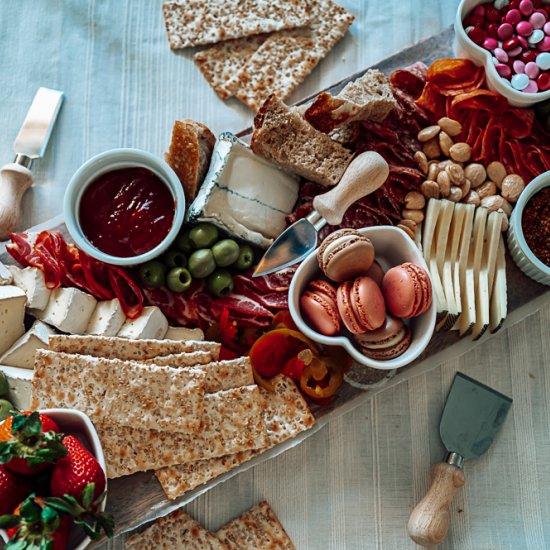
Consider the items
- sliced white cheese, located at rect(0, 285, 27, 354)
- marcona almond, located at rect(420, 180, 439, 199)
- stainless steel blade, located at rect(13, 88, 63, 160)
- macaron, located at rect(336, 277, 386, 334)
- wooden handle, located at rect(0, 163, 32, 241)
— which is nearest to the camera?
macaron, located at rect(336, 277, 386, 334)

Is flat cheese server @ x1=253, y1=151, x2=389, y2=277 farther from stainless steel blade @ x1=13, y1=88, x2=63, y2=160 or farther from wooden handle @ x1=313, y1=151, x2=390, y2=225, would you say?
stainless steel blade @ x1=13, y1=88, x2=63, y2=160

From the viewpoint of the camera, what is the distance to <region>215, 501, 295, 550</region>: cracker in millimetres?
1777

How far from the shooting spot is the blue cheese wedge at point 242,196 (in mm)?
1643

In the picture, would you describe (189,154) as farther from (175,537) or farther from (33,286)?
(175,537)

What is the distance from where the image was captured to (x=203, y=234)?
164 centimetres

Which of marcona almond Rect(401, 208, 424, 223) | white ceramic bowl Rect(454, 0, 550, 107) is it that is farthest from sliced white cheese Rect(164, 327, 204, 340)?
white ceramic bowl Rect(454, 0, 550, 107)

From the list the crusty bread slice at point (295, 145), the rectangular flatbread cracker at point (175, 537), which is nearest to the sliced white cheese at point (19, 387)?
the rectangular flatbread cracker at point (175, 537)

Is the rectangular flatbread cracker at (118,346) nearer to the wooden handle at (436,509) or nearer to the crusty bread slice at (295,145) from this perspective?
the crusty bread slice at (295,145)

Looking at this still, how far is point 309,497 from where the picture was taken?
6.06ft

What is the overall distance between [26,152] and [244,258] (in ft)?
2.43

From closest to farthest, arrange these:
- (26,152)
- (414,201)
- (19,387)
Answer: (19,387)
(414,201)
(26,152)

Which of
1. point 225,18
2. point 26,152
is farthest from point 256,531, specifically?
point 225,18

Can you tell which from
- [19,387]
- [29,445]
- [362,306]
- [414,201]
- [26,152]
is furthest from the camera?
[26,152]

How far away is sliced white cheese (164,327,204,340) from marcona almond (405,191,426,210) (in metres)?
0.62
